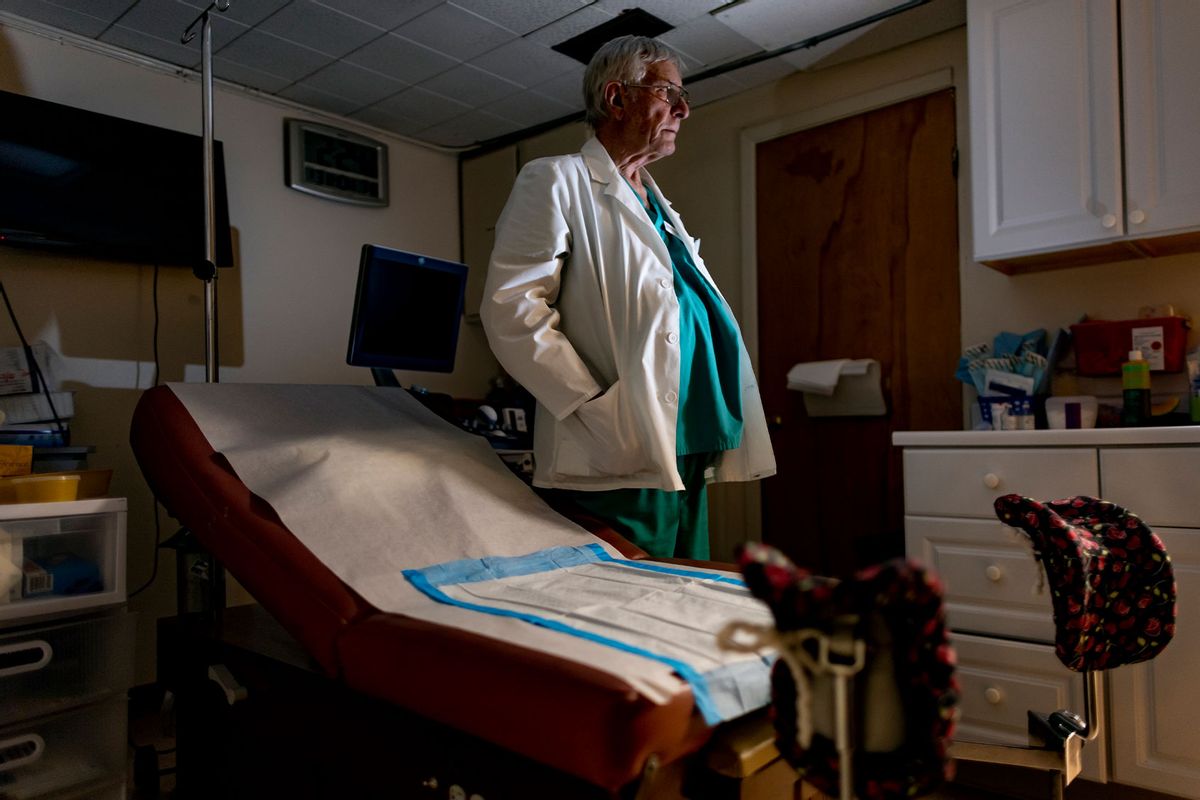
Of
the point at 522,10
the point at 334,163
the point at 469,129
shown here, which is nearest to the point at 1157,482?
the point at 522,10

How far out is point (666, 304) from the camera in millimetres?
1522

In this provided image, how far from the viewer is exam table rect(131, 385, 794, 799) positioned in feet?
2.46

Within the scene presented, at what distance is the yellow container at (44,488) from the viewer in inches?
58.4

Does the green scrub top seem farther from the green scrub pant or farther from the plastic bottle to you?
the plastic bottle

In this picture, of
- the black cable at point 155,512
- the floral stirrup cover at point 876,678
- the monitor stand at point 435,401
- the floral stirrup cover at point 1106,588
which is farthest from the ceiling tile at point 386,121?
the floral stirrup cover at point 876,678

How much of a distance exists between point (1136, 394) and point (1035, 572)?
818 millimetres

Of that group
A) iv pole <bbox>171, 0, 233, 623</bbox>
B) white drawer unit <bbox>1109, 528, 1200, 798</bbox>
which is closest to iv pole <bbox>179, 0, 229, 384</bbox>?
iv pole <bbox>171, 0, 233, 623</bbox>

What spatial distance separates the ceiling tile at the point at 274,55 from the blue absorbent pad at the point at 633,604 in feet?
7.12

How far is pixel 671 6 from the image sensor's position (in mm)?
2490

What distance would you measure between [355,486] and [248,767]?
454 mm

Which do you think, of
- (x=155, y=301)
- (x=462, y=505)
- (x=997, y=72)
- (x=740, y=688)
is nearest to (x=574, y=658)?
(x=740, y=688)

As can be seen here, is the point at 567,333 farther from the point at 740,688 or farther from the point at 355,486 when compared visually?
the point at 740,688

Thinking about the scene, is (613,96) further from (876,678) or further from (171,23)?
(171,23)

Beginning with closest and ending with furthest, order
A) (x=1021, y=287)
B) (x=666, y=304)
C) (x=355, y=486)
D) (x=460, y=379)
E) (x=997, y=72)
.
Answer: (x=355, y=486) → (x=666, y=304) → (x=997, y=72) → (x=1021, y=287) → (x=460, y=379)
